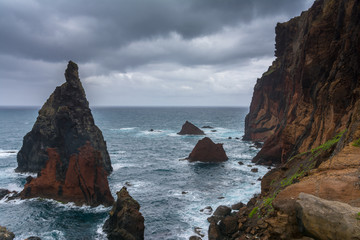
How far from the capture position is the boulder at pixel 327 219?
8023mm

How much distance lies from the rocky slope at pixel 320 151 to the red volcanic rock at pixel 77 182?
18294 millimetres

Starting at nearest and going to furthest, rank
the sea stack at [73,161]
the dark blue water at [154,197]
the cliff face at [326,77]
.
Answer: the cliff face at [326,77] → the dark blue water at [154,197] → the sea stack at [73,161]

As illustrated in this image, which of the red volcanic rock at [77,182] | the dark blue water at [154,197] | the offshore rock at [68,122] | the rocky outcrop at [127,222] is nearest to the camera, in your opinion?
the rocky outcrop at [127,222]

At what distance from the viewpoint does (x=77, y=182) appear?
121 ft

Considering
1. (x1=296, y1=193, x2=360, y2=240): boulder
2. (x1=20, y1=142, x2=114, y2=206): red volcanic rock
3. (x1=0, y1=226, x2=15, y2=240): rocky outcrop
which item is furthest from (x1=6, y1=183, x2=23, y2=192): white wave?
(x1=296, y1=193, x2=360, y2=240): boulder

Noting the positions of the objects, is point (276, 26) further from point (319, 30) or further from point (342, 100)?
point (342, 100)

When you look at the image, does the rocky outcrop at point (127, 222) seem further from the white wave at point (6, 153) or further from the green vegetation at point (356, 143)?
the white wave at point (6, 153)

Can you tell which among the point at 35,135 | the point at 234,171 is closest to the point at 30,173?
the point at 35,135

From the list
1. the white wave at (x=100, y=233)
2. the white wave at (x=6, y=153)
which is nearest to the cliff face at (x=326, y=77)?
the white wave at (x=100, y=233)

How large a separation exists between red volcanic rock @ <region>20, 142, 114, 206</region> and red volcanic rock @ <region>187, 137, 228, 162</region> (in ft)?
91.8

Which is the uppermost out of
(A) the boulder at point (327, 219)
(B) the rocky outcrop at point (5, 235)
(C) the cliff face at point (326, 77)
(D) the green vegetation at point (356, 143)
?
(C) the cliff face at point (326, 77)

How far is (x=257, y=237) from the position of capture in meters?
14.6

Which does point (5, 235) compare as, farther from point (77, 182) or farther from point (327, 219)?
point (327, 219)

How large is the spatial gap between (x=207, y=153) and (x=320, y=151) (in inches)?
1623
